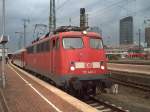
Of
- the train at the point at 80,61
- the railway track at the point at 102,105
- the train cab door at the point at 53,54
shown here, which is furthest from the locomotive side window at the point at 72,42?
the railway track at the point at 102,105

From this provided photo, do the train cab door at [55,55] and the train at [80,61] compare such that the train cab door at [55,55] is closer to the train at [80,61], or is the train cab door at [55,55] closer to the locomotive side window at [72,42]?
the train at [80,61]

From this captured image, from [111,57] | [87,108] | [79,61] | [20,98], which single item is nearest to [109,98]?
[79,61]

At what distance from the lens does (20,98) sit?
15961 millimetres

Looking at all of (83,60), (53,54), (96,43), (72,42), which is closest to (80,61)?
(83,60)

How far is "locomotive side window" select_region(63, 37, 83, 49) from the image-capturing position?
17.5 meters

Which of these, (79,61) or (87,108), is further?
(79,61)

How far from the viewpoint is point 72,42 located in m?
17.6

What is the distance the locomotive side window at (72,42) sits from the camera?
17453 mm

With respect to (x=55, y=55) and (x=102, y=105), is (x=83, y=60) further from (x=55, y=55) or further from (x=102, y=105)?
(x=102, y=105)

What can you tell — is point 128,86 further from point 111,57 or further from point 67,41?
point 111,57

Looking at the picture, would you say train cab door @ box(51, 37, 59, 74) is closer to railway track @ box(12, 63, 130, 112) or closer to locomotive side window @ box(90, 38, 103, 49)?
locomotive side window @ box(90, 38, 103, 49)

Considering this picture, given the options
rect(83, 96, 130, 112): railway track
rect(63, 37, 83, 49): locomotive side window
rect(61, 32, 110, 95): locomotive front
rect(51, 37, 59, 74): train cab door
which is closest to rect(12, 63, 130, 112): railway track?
rect(83, 96, 130, 112): railway track

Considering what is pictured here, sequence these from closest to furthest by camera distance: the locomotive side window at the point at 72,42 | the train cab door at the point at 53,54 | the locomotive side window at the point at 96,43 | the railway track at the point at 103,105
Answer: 1. the railway track at the point at 103,105
2. the locomotive side window at the point at 72,42
3. the locomotive side window at the point at 96,43
4. the train cab door at the point at 53,54

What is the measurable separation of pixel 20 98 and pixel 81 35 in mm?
4209
